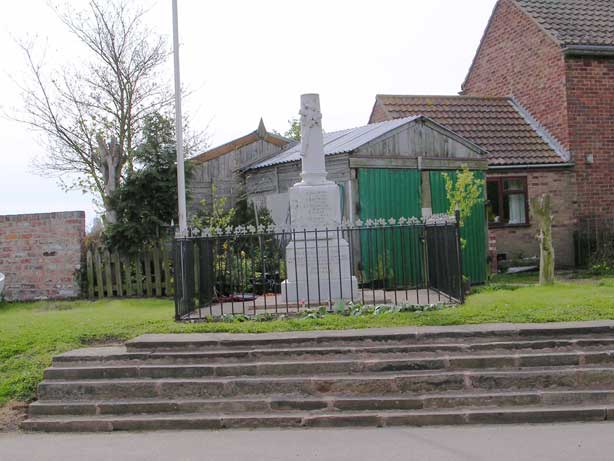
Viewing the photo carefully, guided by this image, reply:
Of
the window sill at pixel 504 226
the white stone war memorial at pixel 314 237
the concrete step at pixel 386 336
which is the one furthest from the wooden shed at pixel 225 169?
the concrete step at pixel 386 336

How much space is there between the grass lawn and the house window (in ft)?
25.7

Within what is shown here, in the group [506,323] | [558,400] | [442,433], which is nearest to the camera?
[442,433]

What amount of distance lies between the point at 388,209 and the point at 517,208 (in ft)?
18.3

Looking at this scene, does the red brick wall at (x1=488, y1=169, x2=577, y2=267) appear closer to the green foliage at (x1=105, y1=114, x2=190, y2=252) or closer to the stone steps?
the green foliage at (x1=105, y1=114, x2=190, y2=252)

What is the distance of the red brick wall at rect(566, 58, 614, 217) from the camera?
63.5 feet

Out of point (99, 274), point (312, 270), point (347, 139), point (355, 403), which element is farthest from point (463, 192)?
point (355, 403)

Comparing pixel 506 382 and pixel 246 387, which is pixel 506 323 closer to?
pixel 506 382

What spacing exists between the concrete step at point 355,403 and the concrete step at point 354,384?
15 centimetres

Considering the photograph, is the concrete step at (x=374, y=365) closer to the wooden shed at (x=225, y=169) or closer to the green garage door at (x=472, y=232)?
the green garage door at (x=472, y=232)

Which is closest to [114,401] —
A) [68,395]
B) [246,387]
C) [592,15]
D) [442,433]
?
[68,395]

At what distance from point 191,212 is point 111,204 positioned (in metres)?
3.59

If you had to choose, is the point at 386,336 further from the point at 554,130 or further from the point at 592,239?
the point at 554,130

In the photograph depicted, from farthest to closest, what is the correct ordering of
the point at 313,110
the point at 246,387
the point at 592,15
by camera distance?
the point at 592,15 < the point at 313,110 < the point at 246,387

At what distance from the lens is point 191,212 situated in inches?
712
